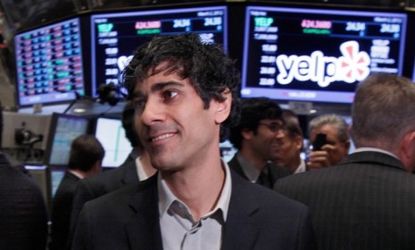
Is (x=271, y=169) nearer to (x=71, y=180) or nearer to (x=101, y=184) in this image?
(x=101, y=184)

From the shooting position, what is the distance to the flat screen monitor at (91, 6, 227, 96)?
17.4ft

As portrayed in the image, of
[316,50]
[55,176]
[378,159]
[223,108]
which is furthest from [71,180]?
[223,108]

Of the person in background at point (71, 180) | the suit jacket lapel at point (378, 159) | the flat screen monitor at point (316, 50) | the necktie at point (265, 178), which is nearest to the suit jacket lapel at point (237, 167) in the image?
the necktie at point (265, 178)

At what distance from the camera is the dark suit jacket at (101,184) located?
3.09 m

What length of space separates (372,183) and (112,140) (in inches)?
180

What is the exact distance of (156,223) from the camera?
1931 millimetres

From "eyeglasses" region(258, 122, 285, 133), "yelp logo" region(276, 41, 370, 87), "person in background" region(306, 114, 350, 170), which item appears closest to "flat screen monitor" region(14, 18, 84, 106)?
"yelp logo" region(276, 41, 370, 87)

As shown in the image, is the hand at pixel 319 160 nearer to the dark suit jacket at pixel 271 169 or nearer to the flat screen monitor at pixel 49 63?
the dark suit jacket at pixel 271 169

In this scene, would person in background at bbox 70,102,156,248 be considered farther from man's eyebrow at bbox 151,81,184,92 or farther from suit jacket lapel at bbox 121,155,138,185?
man's eyebrow at bbox 151,81,184,92

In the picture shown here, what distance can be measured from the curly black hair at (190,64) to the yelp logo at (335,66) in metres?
3.13

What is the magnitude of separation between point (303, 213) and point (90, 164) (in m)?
3.46

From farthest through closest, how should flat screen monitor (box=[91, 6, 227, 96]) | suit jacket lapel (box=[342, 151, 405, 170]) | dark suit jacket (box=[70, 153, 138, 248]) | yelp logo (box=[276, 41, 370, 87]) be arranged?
1. flat screen monitor (box=[91, 6, 227, 96])
2. yelp logo (box=[276, 41, 370, 87])
3. dark suit jacket (box=[70, 153, 138, 248])
4. suit jacket lapel (box=[342, 151, 405, 170])

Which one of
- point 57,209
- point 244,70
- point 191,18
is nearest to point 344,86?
point 244,70

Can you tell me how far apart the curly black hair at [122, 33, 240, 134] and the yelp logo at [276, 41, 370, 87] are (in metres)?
3.13
